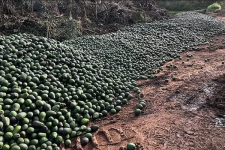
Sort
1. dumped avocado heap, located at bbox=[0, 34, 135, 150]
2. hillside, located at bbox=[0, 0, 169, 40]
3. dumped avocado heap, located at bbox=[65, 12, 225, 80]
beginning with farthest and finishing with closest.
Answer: hillside, located at bbox=[0, 0, 169, 40] < dumped avocado heap, located at bbox=[65, 12, 225, 80] < dumped avocado heap, located at bbox=[0, 34, 135, 150]

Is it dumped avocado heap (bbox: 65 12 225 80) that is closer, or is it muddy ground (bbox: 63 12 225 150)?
muddy ground (bbox: 63 12 225 150)

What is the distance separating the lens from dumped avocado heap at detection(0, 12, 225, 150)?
14.6ft

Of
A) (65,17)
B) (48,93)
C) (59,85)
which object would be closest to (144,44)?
(65,17)

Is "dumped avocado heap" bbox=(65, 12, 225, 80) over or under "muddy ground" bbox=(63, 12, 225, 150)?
over

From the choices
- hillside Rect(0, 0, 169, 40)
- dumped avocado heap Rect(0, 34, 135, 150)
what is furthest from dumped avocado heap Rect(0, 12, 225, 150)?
hillside Rect(0, 0, 169, 40)

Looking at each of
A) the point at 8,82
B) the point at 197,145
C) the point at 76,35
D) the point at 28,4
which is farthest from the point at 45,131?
the point at 28,4

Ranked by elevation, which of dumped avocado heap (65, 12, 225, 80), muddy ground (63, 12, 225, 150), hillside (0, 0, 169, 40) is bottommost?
muddy ground (63, 12, 225, 150)

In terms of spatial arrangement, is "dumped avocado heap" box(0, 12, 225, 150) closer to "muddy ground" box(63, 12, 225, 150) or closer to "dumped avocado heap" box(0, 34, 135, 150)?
"dumped avocado heap" box(0, 34, 135, 150)

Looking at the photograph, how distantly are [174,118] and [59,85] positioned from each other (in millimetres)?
2875

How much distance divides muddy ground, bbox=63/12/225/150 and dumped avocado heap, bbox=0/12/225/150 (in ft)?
1.03

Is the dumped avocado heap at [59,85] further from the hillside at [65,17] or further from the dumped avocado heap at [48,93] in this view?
the hillside at [65,17]

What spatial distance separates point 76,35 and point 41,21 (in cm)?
194

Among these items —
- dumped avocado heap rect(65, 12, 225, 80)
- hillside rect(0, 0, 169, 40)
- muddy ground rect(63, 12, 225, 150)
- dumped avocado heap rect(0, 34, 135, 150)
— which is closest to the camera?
dumped avocado heap rect(0, 34, 135, 150)

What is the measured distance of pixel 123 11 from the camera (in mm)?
16234
